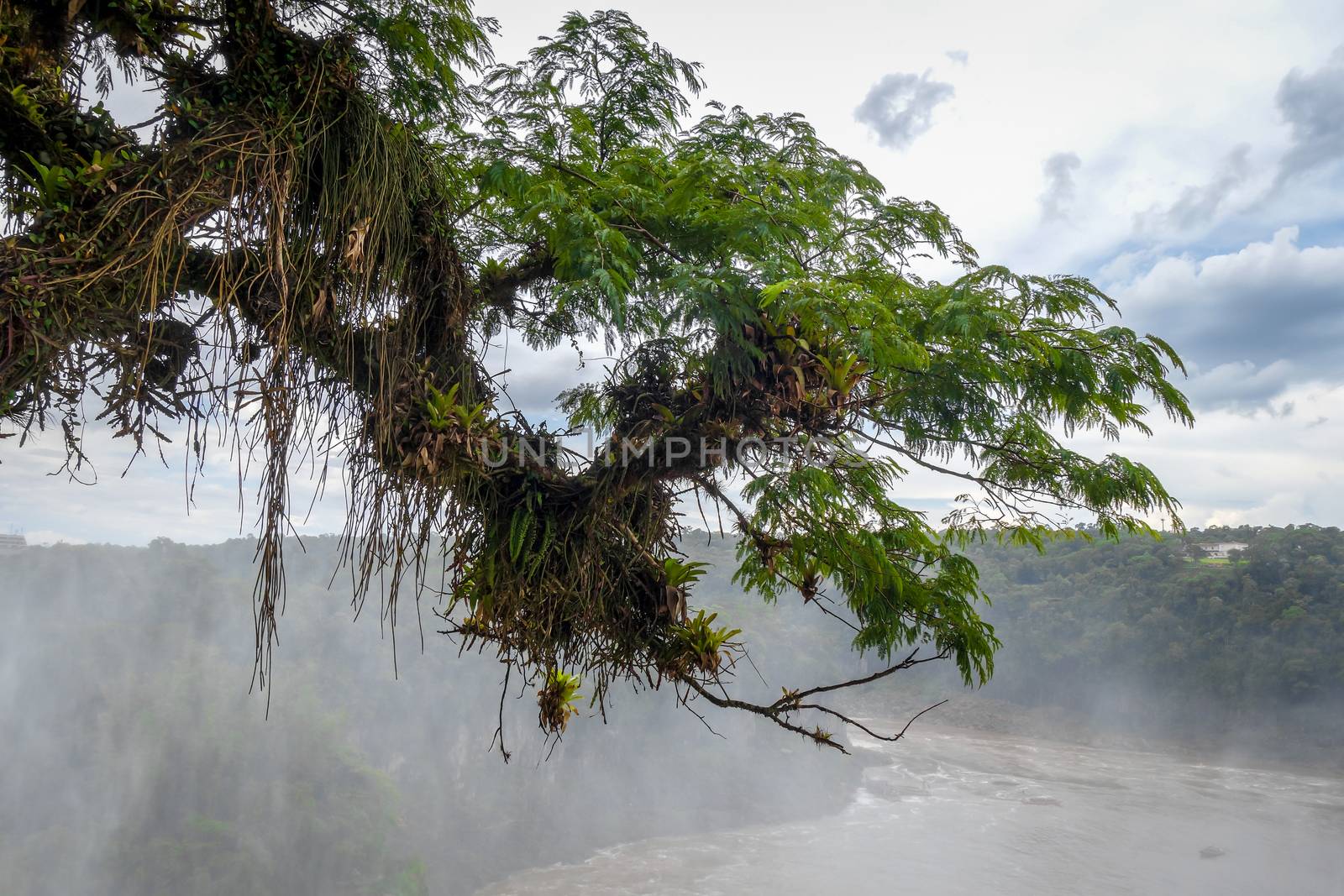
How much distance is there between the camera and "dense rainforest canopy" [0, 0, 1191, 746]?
158 cm

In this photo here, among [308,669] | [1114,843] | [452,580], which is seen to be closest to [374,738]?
[308,669]

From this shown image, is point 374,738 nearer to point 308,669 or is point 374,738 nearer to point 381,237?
point 308,669

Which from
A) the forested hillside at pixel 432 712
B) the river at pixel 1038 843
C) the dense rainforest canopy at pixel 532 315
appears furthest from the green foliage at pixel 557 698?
the river at pixel 1038 843

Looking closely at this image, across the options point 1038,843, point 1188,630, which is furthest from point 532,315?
point 1188,630

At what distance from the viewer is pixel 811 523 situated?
98.0 inches

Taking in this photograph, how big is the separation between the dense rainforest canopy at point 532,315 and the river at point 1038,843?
21.4 m

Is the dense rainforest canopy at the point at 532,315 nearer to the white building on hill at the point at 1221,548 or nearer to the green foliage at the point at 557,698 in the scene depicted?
the green foliage at the point at 557,698

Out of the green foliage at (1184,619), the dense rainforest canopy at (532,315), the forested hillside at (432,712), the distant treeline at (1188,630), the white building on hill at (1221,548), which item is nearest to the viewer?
the dense rainforest canopy at (532,315)

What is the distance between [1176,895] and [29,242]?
88.3ft

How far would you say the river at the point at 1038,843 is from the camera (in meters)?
20.6

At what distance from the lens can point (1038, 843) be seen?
→ 22438 mm

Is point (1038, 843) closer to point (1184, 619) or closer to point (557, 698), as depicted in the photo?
point (1184, 619)

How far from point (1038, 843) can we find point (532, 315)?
25.7 metres

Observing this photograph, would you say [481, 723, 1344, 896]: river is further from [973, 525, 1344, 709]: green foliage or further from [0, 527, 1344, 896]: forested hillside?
[973, 525, 1344, 709]: green foliage
